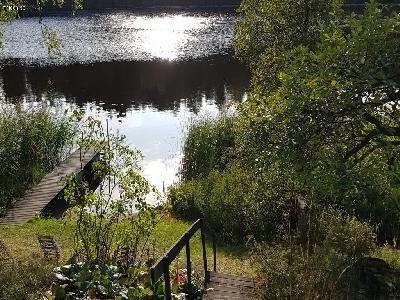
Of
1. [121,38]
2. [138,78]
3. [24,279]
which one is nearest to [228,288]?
[24,279]

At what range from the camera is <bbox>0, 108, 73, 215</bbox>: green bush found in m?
20.2

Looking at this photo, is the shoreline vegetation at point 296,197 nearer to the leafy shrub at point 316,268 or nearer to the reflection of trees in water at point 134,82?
the leafy shrub at point 316,268

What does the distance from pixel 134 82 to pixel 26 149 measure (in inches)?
843

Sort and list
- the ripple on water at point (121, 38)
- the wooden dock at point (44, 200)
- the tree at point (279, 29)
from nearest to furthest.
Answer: the wooden dock at point (44, 200) < the tree at point (279, 29) < the ripple on water at point (121, 38)

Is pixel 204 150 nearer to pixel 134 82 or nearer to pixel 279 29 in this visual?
pixel 279 29

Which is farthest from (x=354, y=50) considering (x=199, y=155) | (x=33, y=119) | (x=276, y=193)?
(x=33, y=119)

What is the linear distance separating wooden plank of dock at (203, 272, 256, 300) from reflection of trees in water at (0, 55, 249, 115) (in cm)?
2553

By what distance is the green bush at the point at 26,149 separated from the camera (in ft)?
66.3

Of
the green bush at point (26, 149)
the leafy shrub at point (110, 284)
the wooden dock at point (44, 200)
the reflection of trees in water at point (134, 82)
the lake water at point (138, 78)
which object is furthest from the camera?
the reflection of trees in water at point (134, 82)

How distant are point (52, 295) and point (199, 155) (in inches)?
547

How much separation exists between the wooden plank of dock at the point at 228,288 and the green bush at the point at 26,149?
11.2 m

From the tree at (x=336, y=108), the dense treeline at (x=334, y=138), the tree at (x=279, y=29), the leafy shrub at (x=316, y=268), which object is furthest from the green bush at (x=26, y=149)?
the tree at (x=336, y=108)

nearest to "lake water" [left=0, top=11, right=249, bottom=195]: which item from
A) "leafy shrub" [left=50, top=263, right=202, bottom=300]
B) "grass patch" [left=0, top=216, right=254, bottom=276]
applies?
"grass patch" [left=0, top=216, right=254, bottom=276]

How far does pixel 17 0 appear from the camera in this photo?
1339 centimetres
